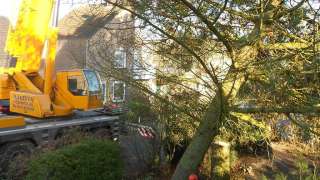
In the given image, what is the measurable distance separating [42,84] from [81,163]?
202 inches

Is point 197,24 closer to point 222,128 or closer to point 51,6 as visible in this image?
point 222,128

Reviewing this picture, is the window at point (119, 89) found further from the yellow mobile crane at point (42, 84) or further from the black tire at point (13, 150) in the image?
the yellow mobile crane at point (42, 84)

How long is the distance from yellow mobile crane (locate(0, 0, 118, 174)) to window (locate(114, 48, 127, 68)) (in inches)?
134

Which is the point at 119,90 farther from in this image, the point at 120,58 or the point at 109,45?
the point at 109,45

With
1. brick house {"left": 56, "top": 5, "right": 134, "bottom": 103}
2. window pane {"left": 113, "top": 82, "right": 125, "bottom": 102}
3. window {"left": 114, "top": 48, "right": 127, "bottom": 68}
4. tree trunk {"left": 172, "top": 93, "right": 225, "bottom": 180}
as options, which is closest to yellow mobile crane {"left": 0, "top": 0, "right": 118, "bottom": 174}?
window pane {"left": 113, "top": 82, "right": 125, "bottom": 102}

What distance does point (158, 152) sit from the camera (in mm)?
8406

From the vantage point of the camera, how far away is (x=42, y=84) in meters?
10.9

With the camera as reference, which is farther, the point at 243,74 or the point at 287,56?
the point at 243,74

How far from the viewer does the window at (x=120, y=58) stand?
250 inches

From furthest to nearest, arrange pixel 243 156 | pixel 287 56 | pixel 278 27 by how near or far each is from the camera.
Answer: pixel 243 156 → pixel 278 27 → pixel 287 56

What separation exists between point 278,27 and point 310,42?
1.83 feet

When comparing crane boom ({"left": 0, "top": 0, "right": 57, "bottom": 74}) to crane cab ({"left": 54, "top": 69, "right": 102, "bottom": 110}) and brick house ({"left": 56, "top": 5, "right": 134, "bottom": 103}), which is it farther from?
brick house ({"left": 56, "top": 5, "right": 134, "bottom": 103})

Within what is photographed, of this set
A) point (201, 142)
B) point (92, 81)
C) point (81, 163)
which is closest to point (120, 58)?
point (81, 163)

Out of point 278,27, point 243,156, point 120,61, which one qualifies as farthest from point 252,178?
point 278,27
